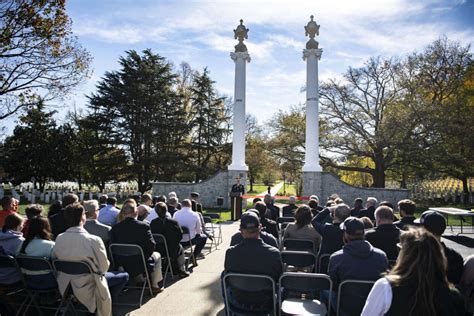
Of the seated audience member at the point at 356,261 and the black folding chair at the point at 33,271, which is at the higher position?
the seated audience member at the point at 356,261

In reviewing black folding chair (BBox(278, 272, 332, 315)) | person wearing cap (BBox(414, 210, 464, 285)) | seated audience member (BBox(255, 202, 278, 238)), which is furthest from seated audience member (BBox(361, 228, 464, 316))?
seated audience member (BBox(255, 202, 278, 238))

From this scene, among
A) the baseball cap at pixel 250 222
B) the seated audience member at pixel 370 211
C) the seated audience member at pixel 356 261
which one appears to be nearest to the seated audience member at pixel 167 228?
the baseball cap at pixel 250 222

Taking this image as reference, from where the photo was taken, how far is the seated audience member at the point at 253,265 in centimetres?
414

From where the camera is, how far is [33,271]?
16.3 feet

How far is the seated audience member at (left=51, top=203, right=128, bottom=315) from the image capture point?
453 centimetres

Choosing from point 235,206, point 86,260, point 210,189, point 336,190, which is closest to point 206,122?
point 210,189

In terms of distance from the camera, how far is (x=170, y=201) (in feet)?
31.2

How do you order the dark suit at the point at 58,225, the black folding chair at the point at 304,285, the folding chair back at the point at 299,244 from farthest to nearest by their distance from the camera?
the dark suit at the point at 58,225 < the folding chair back at the point at 299,244 < the black folding chair at the point at 304,285

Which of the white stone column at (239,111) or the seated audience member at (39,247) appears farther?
the white stone column at (239,111)

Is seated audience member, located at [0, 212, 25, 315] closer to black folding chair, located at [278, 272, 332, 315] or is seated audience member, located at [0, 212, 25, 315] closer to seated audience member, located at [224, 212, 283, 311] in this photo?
seated audience member, located at [224, 212, 283, 311]

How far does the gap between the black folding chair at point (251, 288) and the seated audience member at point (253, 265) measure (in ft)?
0.04

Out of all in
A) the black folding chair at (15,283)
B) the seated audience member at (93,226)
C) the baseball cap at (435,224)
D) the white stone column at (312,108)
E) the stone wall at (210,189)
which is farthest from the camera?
the stone wall at (210,189)

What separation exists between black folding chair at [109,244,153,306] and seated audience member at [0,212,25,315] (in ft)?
4.11

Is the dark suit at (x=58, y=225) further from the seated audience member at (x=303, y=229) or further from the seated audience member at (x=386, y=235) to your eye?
the seated audience member at (x=386, y=235)
